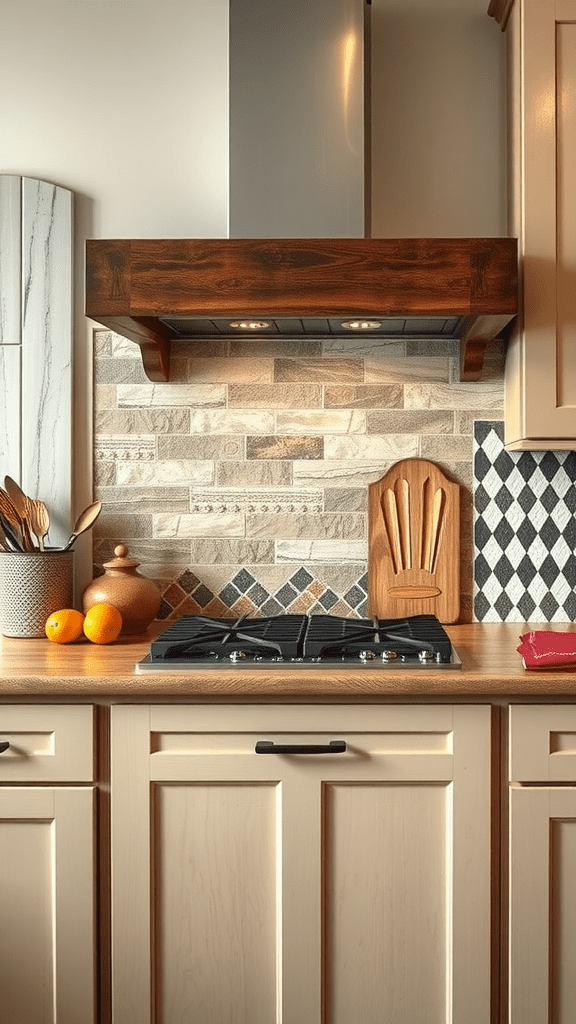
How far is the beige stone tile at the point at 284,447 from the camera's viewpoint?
246 cm

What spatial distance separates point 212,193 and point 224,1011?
1854mm

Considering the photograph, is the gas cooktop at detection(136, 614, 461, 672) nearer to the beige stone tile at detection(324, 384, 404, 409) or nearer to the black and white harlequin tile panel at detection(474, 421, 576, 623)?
the black and white harlequin tile panel at detection(474, 421, 576, 623)

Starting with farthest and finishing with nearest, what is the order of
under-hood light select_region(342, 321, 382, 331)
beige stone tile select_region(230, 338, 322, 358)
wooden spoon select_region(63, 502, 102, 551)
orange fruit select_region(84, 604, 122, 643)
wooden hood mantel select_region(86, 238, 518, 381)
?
1. beige stone tile select_region(230, 338, 322, 358)
2. wooden spoon select_region(63, 502, 102, 551)
3. under-hood light select_region(342, 321, 382, 331)
4. orange fruit select_region(84, 604, 122, 643)
5. wooden hood mantel select_region(86, 238, 518, 381)

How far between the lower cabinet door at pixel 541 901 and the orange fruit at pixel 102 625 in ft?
Answer: 2.95

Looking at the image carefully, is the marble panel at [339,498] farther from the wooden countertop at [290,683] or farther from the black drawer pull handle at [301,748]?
the black drawer pull handle at [301,748]

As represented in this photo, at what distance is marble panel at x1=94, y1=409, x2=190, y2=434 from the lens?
247cm

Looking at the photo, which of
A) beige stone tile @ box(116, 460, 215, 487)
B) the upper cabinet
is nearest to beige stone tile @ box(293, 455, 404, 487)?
beige stone tile @ box(116, 460, 215, 487)

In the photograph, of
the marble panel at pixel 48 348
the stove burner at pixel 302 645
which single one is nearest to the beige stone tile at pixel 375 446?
the stove burner at pixel 302 645

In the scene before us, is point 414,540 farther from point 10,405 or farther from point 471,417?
point 10,405

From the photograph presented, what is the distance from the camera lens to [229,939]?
5.97 ft

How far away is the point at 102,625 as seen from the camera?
2098mm

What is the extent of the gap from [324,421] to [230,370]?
27 cm

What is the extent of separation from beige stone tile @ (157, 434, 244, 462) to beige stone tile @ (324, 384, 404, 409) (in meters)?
0.26

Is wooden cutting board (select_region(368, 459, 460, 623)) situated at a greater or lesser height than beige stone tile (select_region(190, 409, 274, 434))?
lesser
